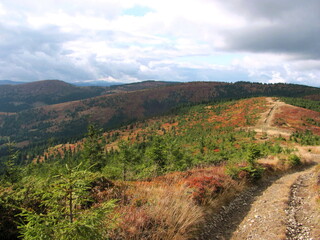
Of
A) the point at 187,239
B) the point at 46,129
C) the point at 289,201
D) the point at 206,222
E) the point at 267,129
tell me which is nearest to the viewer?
the point at 187,239

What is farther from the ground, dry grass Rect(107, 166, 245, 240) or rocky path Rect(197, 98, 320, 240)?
dry grass Rect(107, 166, 245, 240)

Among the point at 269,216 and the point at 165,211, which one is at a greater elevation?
the point at 165,211

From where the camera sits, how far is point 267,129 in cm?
4800

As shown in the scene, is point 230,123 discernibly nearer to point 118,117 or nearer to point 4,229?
point 4,229

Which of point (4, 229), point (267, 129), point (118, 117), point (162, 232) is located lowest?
point (118, 117)

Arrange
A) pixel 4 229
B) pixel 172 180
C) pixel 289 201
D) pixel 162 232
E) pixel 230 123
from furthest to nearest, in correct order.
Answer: pixel 230 123 → pixel 172 180 → pixel 289 201 → pixel 162 232 → pixel 4 229

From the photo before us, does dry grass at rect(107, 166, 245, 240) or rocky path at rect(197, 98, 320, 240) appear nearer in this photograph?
dry grass at rect(107, 166, 245, 240)

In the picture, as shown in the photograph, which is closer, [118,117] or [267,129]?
[267,129]

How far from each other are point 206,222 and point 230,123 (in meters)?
59.4

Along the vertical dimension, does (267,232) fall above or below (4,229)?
below

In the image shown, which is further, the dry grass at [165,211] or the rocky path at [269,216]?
the rocky path at [269,216]

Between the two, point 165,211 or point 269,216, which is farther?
point 269,216

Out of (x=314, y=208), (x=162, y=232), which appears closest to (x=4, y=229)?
(x=162, y=232)

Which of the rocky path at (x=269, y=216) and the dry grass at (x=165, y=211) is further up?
the dry grass at (x=165, y=211)
